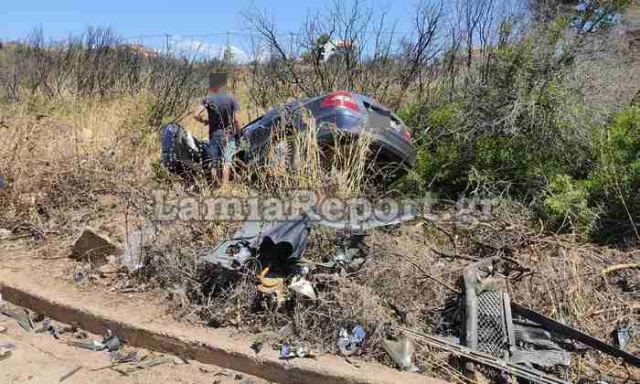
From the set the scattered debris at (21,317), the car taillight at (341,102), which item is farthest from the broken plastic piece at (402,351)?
the car taillight at (341,102)

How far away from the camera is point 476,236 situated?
4383mm

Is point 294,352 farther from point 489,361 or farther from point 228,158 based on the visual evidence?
point 228,158

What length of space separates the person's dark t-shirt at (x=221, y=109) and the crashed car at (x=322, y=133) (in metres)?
0.28

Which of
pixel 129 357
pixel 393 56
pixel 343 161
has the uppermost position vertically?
pixel 393 56

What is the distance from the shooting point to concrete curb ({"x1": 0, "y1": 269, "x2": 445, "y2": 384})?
3080mm

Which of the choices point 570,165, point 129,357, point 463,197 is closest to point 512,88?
point 570,165

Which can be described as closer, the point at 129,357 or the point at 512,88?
the point at 129,357

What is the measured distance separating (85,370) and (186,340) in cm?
60

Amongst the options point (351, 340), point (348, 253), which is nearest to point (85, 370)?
point (351, 340)

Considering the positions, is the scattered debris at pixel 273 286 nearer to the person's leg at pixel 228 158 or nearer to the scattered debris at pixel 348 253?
the scattered debris at pixel 348 253

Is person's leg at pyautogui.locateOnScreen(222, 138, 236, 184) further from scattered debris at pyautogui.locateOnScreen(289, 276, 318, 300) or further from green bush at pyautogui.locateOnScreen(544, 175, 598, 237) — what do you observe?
green bush at pyautogui.locateOnScreen(544, 175, 598, 237)

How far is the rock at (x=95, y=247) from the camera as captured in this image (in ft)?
14.4

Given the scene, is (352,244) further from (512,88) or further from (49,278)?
(512,88)

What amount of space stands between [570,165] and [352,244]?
289 cm
